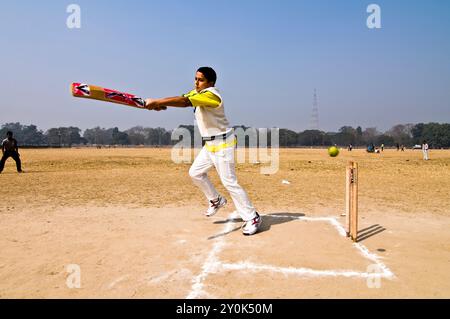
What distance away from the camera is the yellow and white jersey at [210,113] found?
488 cm

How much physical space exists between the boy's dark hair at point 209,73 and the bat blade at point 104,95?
102 cm

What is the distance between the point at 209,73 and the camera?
17.0ft

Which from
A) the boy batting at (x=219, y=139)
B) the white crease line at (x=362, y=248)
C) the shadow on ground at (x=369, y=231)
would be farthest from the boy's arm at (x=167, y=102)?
the shadow on ground at (x=369, y=231)

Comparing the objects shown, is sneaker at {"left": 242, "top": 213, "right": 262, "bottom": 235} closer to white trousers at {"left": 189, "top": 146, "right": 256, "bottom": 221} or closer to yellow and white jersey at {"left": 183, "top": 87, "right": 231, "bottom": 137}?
white trousers at {"left": 189, "top": 146, "right": 256, "bottom": 221}

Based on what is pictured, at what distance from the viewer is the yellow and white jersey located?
4879mm

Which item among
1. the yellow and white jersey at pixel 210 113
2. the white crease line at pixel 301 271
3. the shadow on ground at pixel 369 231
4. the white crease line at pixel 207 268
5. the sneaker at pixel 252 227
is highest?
the yellow and white jersey at pixel 210 113

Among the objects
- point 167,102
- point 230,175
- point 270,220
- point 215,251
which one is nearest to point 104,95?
point 167,102

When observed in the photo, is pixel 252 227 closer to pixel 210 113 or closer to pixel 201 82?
pixel 210 113

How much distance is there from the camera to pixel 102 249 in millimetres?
4375

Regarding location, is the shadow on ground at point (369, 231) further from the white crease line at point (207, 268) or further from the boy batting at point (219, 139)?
the white crease line at point (207, 268)

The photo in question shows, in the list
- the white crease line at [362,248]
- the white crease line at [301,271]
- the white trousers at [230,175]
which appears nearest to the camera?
the white crease line at [301,271]

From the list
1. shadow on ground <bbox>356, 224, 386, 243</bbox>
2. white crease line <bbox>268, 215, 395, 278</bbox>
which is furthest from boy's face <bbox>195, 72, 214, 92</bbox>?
shadow on ground <bbox>356, 224, 386, 243</bbox>
